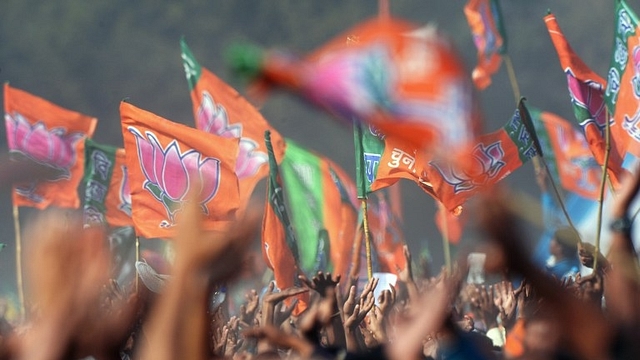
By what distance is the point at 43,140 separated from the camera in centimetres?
1048

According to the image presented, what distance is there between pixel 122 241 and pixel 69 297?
806 centimetres

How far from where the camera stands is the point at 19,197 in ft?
32.5

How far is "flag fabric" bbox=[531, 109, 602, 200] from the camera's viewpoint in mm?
8906

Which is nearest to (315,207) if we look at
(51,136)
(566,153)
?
(566,153)

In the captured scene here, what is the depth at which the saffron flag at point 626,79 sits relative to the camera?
20.9 feet

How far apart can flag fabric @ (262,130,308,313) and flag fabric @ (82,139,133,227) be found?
2939 mm

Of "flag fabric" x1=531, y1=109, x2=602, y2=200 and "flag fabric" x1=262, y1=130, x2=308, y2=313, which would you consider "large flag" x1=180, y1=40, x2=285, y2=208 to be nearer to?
"flag fabric" x1=262, y1=130, x2=308, y2=313

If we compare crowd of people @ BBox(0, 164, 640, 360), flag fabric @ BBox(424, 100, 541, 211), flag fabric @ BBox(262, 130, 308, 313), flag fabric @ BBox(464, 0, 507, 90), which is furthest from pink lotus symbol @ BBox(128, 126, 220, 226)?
crowd of people @ BBox(0, 164, 640, 360)

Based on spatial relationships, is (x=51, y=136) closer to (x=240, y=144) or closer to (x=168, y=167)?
(x=240, y=144)

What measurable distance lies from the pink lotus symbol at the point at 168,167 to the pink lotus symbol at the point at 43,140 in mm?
2946

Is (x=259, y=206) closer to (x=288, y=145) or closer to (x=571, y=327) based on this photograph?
(x=571, y=327)

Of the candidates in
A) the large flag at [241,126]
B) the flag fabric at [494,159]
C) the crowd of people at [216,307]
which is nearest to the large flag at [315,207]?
the large flag at [241,126]

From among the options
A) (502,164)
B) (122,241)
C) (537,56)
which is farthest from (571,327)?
(537,56)

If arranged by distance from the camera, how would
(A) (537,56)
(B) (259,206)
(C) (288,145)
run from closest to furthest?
(B) (259,206), (C) (288,145), (A) (537,56)
